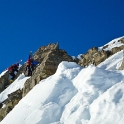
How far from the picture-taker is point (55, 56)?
23.3m

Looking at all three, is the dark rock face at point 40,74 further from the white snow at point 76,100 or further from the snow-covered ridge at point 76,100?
the snow-covered ridge at point 76,100

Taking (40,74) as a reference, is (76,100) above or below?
below

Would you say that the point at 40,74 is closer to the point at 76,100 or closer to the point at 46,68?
the point at 46,68

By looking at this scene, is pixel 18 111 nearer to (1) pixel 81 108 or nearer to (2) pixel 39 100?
(2) pixel 39 100

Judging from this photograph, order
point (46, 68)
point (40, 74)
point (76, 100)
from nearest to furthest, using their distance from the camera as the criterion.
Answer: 1. point (76, 100)
2. point (40, 74)
3. point (46, 68)

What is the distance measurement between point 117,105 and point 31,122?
139 inches

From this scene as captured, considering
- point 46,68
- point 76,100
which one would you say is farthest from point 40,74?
point 76,100

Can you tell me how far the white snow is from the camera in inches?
448

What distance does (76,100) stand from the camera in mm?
12961

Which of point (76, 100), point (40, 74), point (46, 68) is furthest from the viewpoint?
point (46, 68)

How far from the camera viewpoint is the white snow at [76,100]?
1138cm

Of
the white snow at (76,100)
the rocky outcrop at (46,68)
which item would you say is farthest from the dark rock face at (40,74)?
the white snow at (76,100)

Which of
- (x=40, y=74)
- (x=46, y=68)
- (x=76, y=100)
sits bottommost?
(x=76, y=100)


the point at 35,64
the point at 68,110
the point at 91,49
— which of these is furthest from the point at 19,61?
the point at 68,110
